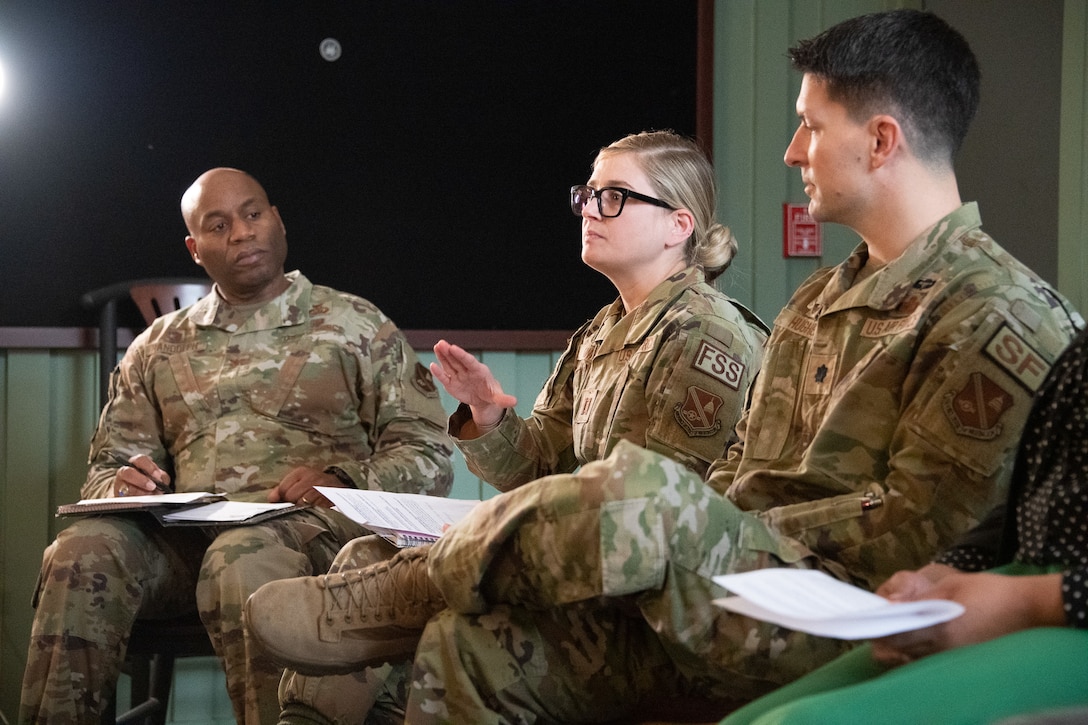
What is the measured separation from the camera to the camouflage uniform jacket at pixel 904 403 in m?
1.32

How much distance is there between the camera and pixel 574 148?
3.31 meters

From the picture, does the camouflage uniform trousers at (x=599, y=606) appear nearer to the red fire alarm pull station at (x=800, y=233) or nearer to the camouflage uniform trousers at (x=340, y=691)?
the camouflage uniform trousers at (x=340, y=691)

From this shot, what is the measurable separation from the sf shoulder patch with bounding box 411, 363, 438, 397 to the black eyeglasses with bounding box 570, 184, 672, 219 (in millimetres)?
718

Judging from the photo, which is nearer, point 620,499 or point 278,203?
point 620,499

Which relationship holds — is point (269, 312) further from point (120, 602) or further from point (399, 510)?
point (399, 510)

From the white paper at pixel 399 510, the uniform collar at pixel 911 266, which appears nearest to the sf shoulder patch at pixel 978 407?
the uniform collar at pixel 911 266

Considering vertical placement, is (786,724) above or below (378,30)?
below

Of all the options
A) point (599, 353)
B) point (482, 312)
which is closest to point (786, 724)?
point (599, 353)

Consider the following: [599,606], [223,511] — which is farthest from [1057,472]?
[223,511]

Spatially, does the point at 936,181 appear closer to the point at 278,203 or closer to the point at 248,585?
the point at 248,585

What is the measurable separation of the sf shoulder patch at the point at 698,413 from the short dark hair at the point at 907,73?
578mm

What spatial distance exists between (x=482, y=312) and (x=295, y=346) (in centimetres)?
69

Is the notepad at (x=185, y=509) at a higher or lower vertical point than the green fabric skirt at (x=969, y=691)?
lower

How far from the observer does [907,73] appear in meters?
1.52
